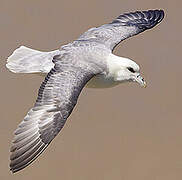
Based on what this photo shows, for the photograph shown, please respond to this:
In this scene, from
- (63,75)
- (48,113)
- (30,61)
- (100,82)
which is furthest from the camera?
(30,61)

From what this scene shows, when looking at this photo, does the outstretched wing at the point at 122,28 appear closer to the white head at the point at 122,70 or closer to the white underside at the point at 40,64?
the white head at the point at 122,70

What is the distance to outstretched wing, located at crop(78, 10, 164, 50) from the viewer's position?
785 cm

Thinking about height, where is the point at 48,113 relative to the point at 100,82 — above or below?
below

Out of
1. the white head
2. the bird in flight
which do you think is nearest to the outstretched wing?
the bird in flight

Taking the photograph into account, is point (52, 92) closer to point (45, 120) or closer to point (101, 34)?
point (45, 120)

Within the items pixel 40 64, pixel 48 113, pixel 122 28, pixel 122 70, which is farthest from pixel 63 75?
pixel 122 28

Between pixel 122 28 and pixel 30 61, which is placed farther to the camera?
pixel 122 28

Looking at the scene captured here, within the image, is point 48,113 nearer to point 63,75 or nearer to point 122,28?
point 63,75

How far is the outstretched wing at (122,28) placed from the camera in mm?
7848

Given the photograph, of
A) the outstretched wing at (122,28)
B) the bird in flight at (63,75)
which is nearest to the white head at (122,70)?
the bird in flight at (63,75)

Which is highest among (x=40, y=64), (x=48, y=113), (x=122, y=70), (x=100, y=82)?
(x=40, y=64)

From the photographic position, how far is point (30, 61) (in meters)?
7.59

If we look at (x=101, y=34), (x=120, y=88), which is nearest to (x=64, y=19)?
(x=120, y=88)

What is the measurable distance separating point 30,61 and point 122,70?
94 cm
